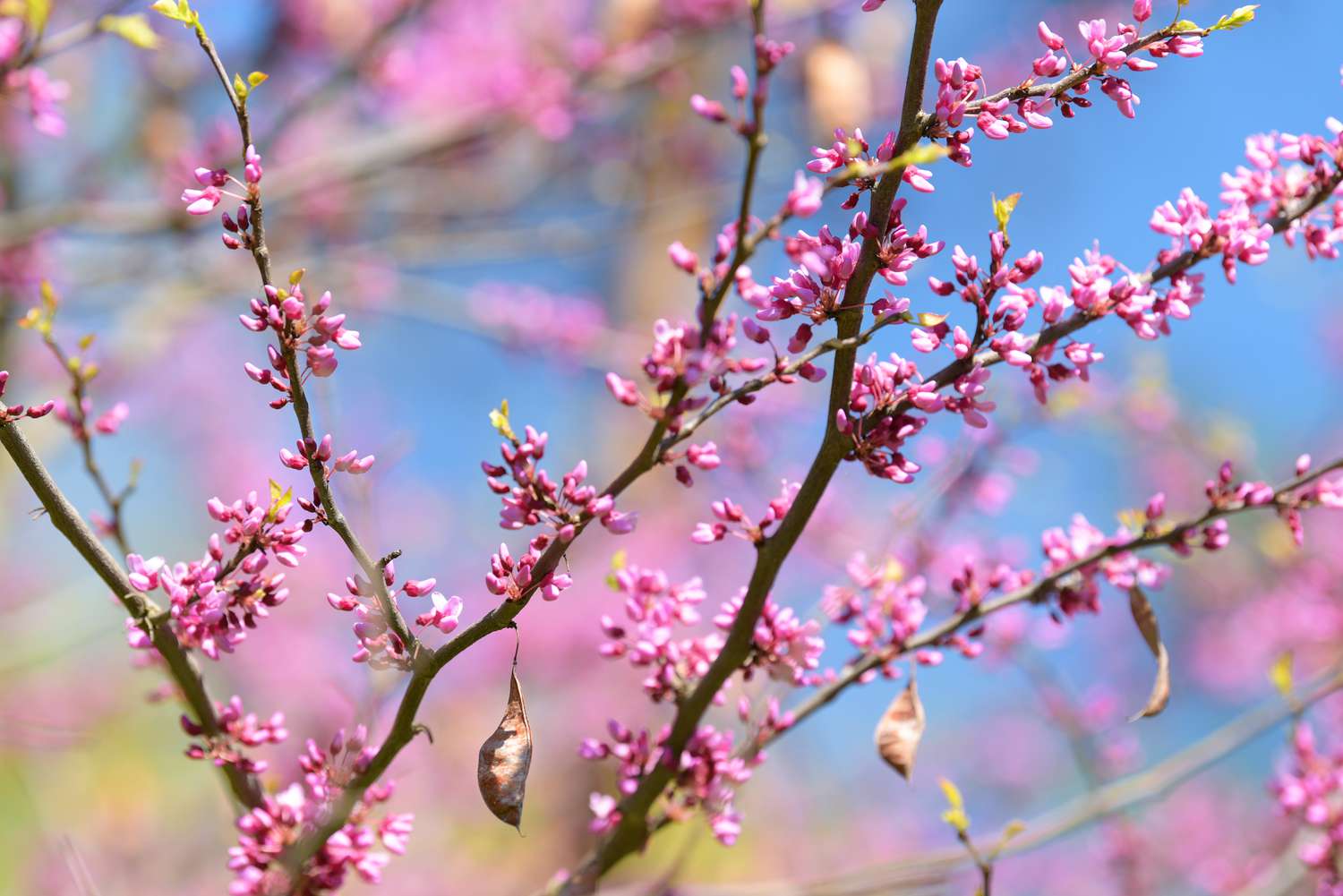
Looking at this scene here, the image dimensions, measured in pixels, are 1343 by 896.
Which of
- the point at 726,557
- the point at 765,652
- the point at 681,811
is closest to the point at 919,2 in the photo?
the point at 765,652

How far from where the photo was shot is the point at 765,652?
1762mm

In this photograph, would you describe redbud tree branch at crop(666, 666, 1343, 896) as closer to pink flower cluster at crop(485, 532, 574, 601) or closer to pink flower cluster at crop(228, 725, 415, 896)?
pink flower cluster at crop(228, 725, 415, 896)

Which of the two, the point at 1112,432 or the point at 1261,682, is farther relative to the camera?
the point at 1261,682

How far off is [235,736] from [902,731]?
1.16m

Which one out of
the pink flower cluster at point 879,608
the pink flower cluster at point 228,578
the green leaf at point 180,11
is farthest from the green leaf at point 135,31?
the pink flower cluster at point 879,608

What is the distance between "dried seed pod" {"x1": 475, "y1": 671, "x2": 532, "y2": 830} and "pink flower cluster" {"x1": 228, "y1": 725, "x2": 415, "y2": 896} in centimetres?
25

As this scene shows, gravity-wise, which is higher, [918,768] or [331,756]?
[918,768]

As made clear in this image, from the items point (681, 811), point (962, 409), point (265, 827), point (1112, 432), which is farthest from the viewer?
point (1112, 432)

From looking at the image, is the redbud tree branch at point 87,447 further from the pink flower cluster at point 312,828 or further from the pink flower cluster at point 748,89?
the pink flower cluster at point 748,89

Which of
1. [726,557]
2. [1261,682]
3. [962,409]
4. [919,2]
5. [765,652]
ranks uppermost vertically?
[726,557]

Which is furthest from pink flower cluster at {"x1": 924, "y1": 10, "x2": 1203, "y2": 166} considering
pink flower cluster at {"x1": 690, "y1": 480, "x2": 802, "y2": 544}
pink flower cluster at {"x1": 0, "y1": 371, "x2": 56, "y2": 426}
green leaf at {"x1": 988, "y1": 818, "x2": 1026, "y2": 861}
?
pink flower cluster at {"x1": 0, "y1": 371, "x2": 56, "y2": 426}

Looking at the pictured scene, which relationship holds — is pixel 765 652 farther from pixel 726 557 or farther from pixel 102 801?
pixel 726 557

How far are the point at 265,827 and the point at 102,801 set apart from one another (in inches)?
284

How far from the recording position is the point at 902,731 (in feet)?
6.13
